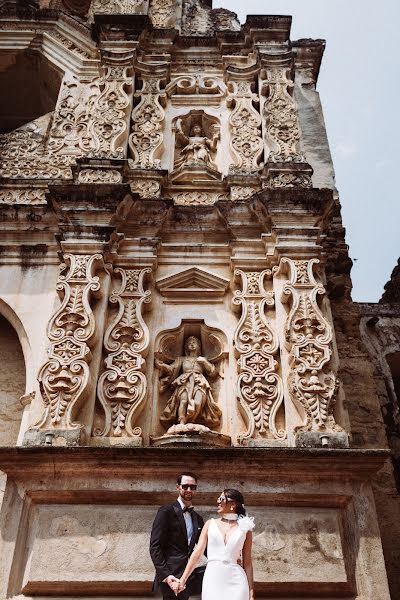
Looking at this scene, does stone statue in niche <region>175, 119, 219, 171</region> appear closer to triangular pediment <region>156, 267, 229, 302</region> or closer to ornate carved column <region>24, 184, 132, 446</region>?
ornate carved column <region>24, 184, 132, 446</region>

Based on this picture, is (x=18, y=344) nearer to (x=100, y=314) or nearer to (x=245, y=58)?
(x=100, y=314)

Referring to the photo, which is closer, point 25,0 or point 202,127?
point 202,127

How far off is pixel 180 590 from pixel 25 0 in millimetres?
10793

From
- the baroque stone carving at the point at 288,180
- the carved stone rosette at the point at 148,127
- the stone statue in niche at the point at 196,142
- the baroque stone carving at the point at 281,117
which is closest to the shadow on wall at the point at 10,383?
the carved stone rosette at the point at 148,127

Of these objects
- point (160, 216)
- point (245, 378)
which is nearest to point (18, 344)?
point (160, 216)

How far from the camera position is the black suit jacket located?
428 centimetres

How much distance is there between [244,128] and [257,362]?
12.8ft

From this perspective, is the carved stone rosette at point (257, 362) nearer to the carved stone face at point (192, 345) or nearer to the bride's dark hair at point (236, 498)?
the carved stone face at point (192, 345)

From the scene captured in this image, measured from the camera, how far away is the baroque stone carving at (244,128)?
8.69 metres

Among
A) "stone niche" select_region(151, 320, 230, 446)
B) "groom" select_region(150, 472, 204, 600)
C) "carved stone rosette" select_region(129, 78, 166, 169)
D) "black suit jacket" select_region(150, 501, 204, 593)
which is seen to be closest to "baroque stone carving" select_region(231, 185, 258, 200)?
"carved stone rosette" select_region(129, 78, 166, 169)

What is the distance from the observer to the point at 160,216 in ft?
25.6

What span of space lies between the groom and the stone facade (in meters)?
1.06

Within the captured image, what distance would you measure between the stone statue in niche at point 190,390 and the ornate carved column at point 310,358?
83cm

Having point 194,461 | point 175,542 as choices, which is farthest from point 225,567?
point 194,461
